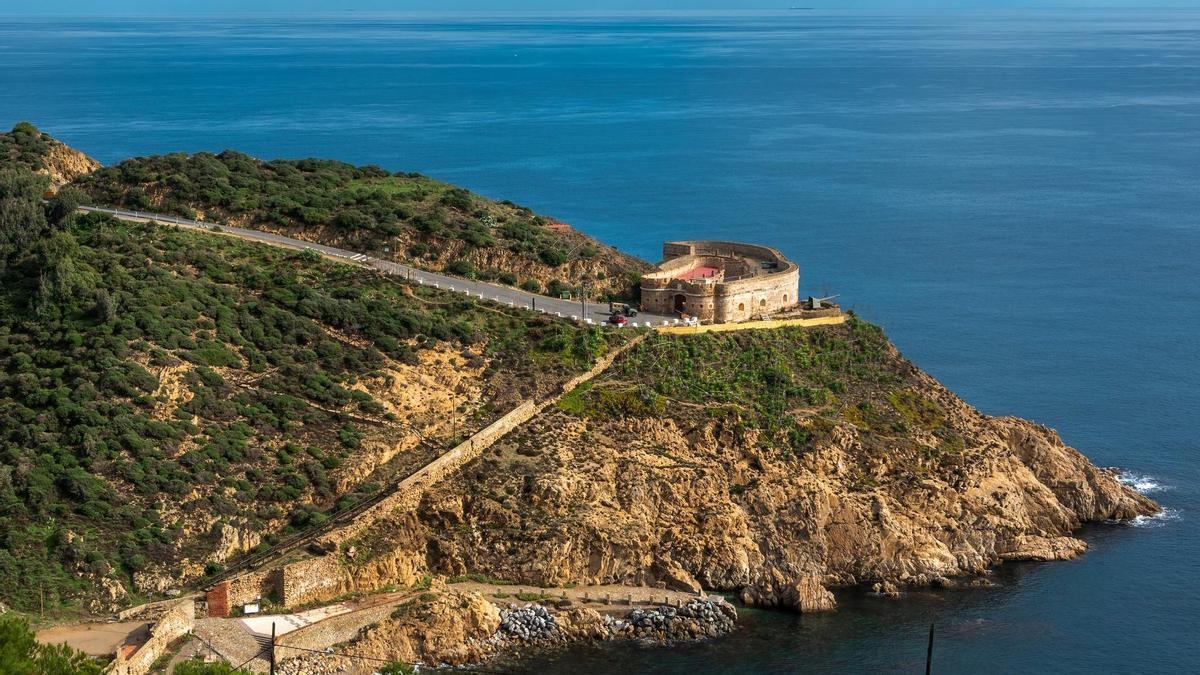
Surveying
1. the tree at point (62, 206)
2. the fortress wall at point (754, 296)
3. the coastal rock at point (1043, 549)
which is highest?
the tree at point (62, 206)

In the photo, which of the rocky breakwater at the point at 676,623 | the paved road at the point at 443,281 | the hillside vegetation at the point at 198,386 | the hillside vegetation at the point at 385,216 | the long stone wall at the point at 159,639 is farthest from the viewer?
the hillside vegetation at the point at 385,216

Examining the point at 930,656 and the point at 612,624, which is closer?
the point at 930,656

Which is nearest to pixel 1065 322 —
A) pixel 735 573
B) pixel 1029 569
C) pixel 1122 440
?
pixel 1122 440

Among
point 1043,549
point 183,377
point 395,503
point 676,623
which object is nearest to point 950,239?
point 1043,549

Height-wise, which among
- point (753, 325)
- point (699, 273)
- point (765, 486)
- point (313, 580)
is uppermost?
point (699, 273)

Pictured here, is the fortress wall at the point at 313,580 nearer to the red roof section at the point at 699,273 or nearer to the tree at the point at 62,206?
the red roof section at the point at 699,273

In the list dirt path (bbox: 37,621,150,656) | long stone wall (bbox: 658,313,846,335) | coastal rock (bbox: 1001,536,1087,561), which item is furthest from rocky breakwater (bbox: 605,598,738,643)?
dirt path (bbox: 37,621,150,656)

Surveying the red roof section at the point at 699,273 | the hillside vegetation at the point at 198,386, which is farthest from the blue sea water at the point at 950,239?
the red roof section at the point at 699,273

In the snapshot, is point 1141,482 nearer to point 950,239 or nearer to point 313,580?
point 313,580
